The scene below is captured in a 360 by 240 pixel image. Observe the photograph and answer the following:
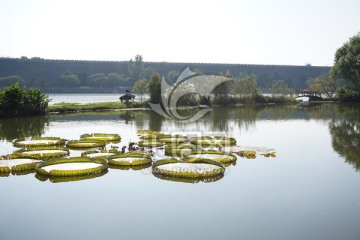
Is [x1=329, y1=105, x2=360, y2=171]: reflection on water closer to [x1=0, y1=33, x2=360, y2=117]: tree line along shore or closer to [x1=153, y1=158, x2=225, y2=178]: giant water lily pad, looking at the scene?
[x1=153, y1=158, x2=225, y2=178]: giant water lily pad

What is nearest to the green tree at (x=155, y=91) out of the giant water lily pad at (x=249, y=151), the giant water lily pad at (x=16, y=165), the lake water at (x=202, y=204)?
the giant water lily pad at (x=249, y=151)

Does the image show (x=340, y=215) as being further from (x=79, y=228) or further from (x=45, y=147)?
(x=45, y=147)

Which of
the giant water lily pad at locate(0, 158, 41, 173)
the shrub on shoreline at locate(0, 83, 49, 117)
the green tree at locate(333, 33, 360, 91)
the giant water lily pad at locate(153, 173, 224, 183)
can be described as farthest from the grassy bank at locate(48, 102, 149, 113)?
the green tree at locate(333, 33, 360, 91)

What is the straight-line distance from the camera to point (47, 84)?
121 meters

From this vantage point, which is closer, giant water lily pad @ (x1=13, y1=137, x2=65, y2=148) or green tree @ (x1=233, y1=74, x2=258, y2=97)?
giant water lily pad @ (x1=13, y1=137, x2=65, y2=148)

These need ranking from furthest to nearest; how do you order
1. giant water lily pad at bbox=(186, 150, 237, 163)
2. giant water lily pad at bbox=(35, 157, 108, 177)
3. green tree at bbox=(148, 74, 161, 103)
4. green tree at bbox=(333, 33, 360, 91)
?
green tree at bbox=(333, 33, 360, 91) < green tree at bbox=(148, 74, 161, 103) < giant water lily pad at bbox=(186, 150, 237, 163) < giant water lily pad at bbox=(35, 157, 108, 177)

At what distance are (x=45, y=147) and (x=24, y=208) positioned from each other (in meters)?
7.89

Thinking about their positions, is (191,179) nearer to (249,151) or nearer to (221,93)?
(249,151)

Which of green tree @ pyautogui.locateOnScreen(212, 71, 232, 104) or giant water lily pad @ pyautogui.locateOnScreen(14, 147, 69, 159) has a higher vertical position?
green tree @ pyautogui.locateOnScreen(212, 71, 232, 104)

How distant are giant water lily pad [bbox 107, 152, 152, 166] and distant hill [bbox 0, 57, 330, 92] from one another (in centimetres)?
9983

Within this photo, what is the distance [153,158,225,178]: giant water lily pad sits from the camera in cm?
1366

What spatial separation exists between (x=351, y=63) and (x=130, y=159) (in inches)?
2072

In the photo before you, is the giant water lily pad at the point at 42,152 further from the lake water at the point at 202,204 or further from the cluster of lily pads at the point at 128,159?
the lake water at the point at 202,204

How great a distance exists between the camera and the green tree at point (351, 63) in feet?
190
